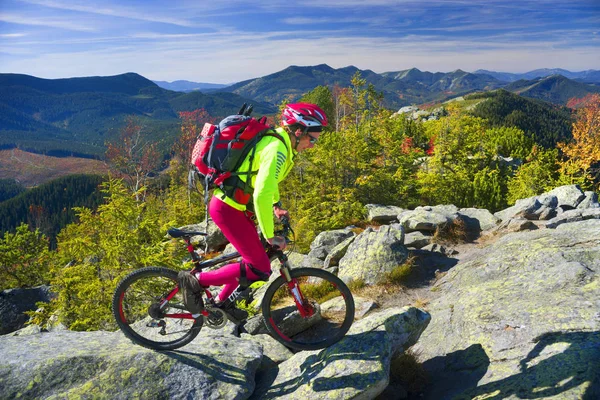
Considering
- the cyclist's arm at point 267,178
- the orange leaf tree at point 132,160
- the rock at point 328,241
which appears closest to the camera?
the cyclist's arm at point 267,178

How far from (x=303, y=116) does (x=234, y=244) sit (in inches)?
82.5

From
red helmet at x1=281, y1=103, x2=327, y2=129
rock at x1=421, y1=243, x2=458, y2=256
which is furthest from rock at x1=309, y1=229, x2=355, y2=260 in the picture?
red helmet at x1=281, y1=103, x2=327, y2=129

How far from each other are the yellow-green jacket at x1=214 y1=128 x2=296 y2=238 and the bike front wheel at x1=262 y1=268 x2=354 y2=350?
1426 millimetres

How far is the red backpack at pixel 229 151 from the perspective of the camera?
4.89 meters

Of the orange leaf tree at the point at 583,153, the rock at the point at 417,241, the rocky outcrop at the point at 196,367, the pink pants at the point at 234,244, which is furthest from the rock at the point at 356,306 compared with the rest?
the orange leaf tree at the point at 583,153

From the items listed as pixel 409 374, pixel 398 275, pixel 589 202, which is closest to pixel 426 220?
pixel 398 275

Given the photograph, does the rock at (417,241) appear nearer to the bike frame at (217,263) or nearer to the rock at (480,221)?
the rock at (480,221)

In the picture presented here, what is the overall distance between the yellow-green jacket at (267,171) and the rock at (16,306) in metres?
20.6

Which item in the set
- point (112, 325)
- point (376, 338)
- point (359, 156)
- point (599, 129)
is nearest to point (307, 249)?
point (359, 156)

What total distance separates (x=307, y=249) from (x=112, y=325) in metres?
9.96

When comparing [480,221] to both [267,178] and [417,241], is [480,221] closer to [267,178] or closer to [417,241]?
[417,241]

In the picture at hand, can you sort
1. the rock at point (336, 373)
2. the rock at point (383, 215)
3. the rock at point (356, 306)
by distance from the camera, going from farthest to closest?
1. the rock at point (383, 215)
2. the rock at point (356, 306)
3. the rock at point (336, 373)

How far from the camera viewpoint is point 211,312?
5.88 m

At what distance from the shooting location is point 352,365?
5.37 m
